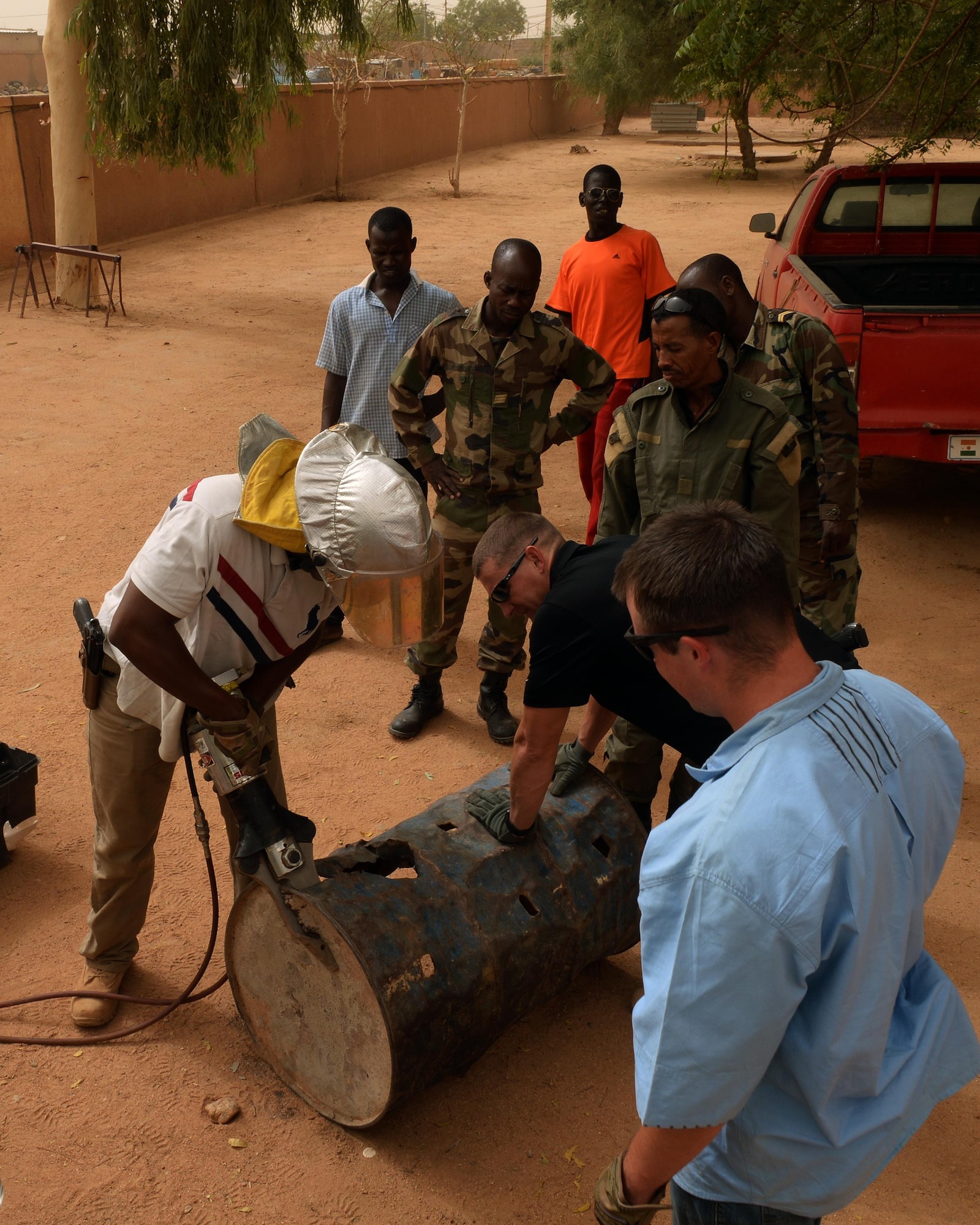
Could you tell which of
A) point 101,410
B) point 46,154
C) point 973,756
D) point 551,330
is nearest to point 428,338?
point 551,330

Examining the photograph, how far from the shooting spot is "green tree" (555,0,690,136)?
22328 millimetres

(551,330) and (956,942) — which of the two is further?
(551,330)

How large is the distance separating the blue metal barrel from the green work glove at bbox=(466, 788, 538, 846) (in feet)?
0.09

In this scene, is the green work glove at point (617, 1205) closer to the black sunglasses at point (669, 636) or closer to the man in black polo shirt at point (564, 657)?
the black sunglasses at point (669, 636)

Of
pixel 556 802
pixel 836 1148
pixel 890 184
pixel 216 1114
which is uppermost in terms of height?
pixel 890 184

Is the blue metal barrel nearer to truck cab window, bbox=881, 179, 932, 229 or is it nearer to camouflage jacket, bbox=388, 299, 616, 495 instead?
camouflage jacket, bbox=388, 299, 616, 495

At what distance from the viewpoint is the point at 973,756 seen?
15.7 feet

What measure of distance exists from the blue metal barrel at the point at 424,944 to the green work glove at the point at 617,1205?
856mm

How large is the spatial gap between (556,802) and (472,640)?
2.65 metres

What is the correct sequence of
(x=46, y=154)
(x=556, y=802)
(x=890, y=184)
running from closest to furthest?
(x=556, y=802) → (x=890, y=184) → (x=46, y=154)

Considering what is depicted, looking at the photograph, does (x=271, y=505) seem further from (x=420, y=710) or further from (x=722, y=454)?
Answer: (x=420, y=710)

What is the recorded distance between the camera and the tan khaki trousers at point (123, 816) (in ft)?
10.0

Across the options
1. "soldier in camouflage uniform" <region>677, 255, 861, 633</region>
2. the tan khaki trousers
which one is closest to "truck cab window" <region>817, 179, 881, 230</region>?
"soldier in camouflage uniform" <region>677, 255, 861, 633</region>

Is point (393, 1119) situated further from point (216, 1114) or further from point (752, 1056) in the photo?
point (752, 1056)
